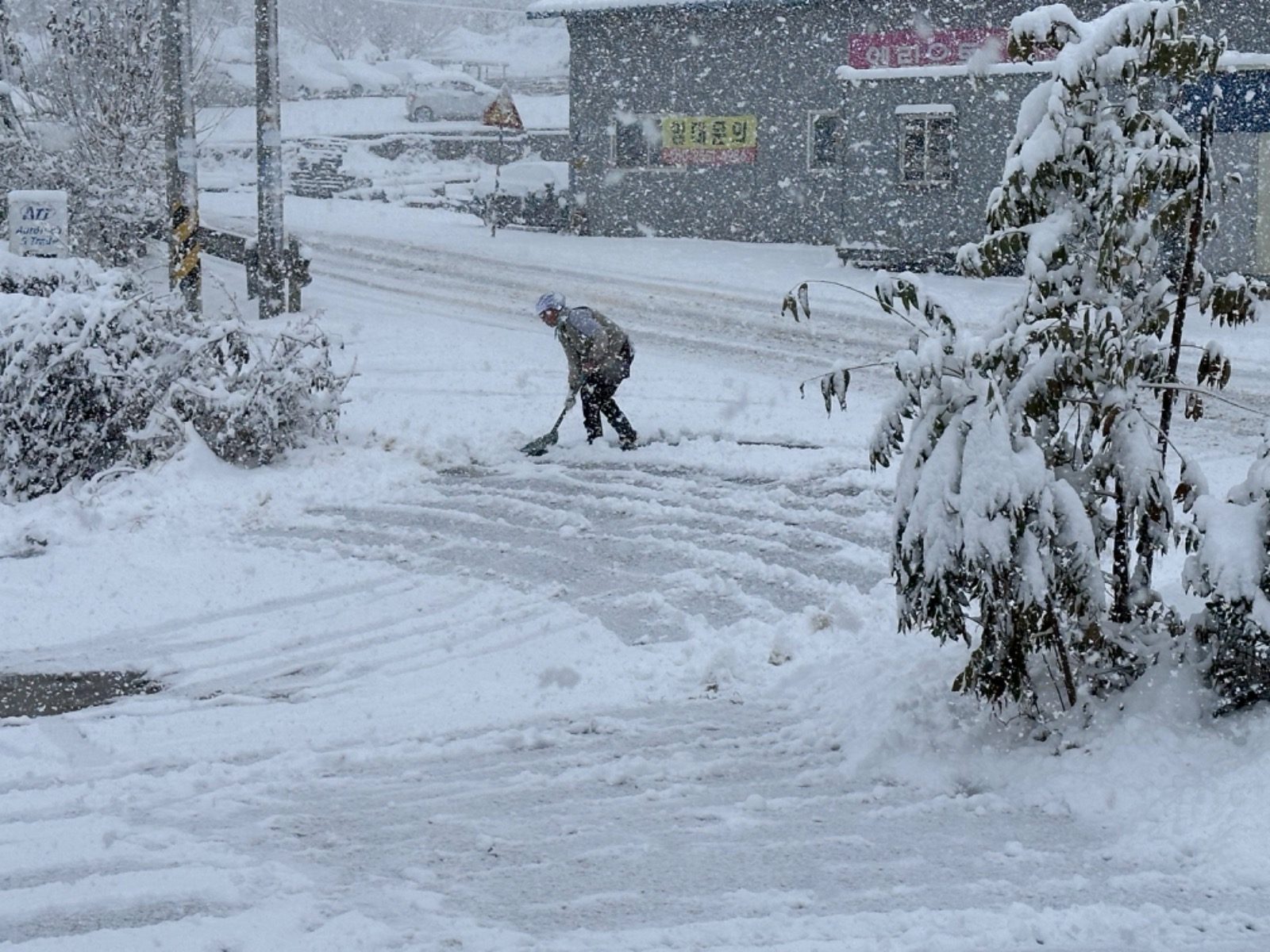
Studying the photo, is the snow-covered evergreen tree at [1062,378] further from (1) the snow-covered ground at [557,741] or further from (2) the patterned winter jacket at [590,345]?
(2) the patterned winter jacket at [590,345]

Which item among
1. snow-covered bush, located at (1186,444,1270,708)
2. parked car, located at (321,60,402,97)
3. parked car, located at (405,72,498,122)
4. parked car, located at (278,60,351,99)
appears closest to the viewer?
Answer: snow-covered bush, located at (1186,444,1270,708)

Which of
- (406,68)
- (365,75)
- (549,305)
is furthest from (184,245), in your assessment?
(406,68)

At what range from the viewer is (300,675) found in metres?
6.09

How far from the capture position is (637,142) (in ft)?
85.6

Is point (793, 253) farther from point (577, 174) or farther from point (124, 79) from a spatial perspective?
point (124, 79)

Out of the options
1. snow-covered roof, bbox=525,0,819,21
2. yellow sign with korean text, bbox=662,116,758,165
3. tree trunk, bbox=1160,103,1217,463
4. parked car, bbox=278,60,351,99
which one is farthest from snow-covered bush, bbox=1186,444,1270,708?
parked car, bbox=278,60,351,99

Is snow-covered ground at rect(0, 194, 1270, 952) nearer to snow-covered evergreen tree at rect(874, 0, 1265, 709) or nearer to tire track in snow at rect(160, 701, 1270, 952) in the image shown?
tire track in snow at rect(160, 701, 1270, 952)

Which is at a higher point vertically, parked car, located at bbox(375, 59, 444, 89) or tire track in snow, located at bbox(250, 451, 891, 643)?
parked car, located at bbox(375, 59, 444, 89)

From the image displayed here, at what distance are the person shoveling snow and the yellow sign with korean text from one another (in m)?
15.3

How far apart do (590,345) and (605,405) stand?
51 centimetres

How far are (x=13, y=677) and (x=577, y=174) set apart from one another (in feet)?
70.7

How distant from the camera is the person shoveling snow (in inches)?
397

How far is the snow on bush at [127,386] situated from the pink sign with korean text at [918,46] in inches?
594

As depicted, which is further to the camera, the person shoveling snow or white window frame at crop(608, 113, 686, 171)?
white window frame at crop(608, 113, 686, 171)
